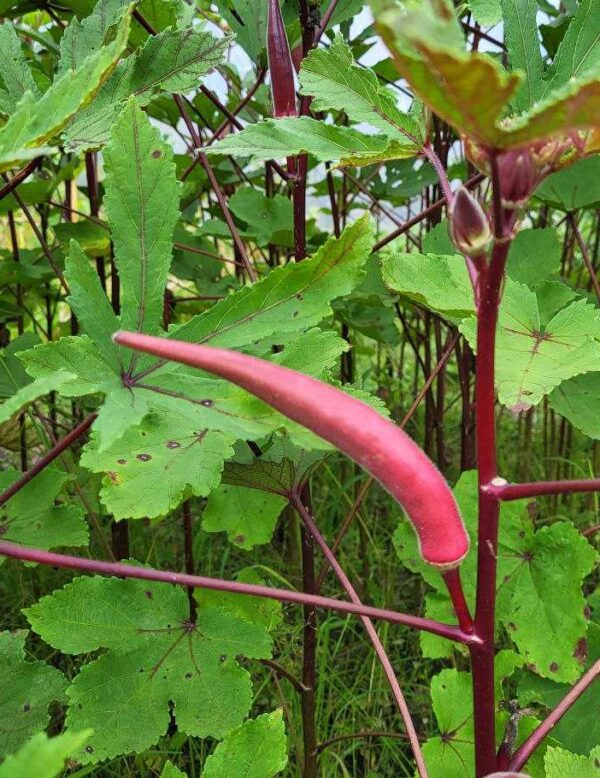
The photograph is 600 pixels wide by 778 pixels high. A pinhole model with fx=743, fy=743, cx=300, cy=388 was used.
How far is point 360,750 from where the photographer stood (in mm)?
1094

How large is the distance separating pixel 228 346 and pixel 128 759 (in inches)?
30.6

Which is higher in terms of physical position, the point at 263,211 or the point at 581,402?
the point at 263,211

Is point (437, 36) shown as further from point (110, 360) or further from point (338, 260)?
point (110, 360)

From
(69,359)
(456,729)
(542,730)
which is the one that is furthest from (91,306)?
(456,729)

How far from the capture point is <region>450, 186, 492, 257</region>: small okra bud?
1.37ft

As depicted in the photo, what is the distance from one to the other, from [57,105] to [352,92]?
1.02ft

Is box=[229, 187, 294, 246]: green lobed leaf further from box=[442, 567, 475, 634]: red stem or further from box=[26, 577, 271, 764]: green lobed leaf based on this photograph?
box=[442, 567, 475, 634]: red stem

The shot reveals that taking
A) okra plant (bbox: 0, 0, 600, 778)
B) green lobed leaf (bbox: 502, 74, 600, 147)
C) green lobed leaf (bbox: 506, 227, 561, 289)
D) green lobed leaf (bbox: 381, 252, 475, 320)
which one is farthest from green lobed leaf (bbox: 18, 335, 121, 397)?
green lobed leaf (bbox: 506, 227, 561, 289)

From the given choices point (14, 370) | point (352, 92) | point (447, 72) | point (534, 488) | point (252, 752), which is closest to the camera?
point (447, 72)

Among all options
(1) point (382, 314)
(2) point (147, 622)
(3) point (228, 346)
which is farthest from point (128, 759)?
(1) point (382, 314)

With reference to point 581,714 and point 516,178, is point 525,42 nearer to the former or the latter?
point 516,178

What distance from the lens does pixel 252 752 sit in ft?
1.92

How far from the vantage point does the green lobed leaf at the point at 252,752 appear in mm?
576

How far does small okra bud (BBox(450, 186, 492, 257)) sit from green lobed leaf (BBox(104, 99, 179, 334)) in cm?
28
